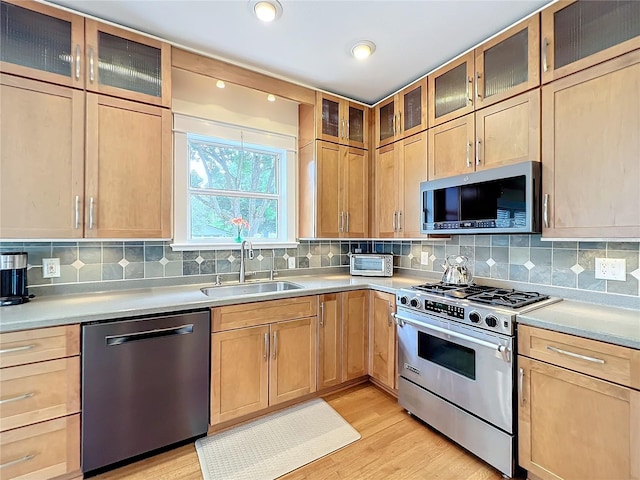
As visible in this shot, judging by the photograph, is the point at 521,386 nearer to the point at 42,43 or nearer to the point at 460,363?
the point at 460,363

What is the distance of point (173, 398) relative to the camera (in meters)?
1.75

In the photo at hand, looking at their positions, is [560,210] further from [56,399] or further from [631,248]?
[56,399]

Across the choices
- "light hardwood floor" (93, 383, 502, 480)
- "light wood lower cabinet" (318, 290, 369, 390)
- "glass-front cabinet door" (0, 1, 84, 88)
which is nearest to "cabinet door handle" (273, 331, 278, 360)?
"light wood lower cabinet" (318, 290, 369, 390)

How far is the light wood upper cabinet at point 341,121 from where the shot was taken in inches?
107

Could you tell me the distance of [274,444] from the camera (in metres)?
1.86

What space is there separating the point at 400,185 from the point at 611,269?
153 centimetres

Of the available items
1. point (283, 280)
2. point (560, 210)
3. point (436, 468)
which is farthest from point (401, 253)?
point (436, 468)

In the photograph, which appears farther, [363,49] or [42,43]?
[363,49]

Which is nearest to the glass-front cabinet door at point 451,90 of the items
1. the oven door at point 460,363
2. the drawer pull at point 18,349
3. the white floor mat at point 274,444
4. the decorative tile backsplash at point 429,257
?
the decorative tile backsplash at point 429,257

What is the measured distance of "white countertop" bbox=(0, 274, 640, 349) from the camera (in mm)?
1341

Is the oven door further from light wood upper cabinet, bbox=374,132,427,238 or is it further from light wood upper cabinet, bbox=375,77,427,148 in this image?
light wood upper cabinet, bbox=375,77,427,148

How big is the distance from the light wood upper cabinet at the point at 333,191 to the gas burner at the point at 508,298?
1308 millimetres

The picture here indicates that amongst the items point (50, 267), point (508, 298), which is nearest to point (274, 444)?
point (508, 298)

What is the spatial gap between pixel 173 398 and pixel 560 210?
8.19 feet
